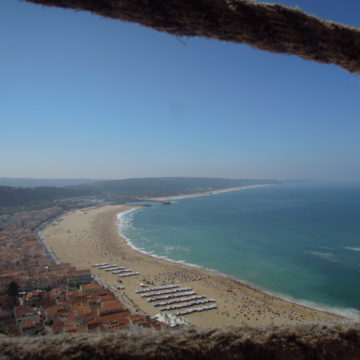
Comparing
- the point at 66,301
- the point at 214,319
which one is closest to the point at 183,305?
the point at 214,319

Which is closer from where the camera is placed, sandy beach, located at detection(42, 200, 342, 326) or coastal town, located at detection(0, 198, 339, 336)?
coastal town, located at detection(0, 198, 339, 336)

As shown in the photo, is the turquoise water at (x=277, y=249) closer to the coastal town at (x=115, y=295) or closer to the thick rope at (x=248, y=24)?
the coastal town at (x=115, y=295)

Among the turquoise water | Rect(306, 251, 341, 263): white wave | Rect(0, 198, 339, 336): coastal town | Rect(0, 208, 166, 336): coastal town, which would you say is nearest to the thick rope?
Rect(0, 198, 339, 336): coastal town

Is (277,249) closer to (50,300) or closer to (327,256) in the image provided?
(327,256)

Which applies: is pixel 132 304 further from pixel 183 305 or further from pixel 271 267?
pixel 271 267

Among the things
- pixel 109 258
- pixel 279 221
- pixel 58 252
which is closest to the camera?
pixel 109 258

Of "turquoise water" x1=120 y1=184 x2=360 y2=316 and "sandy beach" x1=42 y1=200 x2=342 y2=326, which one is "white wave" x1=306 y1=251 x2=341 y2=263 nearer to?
"turquoise water" x1=120 y1=184 x2=360 y2=316
